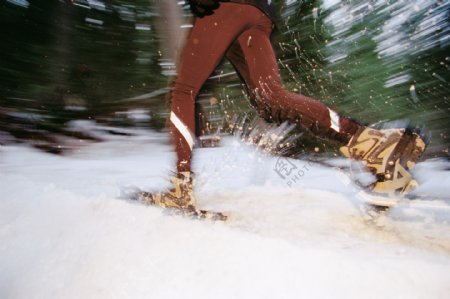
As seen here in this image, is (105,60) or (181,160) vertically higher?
(105,60)

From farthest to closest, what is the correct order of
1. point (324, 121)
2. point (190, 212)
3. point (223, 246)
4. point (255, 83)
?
point (255, 83) → point (324, 121) → point (190, 212) → point (223, 246)

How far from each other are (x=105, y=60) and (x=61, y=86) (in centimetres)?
42

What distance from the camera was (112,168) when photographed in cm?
220

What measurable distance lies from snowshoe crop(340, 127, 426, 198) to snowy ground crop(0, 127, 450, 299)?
0.39ft

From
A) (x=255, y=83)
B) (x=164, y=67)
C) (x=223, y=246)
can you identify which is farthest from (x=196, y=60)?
(x=164, y=67)

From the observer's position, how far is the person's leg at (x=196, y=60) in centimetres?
136

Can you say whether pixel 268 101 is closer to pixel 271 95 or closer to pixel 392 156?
pixel 271 95

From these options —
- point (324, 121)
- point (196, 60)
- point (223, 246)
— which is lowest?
point (223, 246)

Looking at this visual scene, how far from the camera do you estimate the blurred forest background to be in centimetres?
212

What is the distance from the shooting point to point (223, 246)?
91 centimetres

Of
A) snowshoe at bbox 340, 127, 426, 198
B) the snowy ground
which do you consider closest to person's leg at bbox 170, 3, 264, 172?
the snowy ground

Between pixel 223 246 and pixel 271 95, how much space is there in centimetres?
74

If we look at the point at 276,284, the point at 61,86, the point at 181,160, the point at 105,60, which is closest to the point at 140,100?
Result: the point at 105,60

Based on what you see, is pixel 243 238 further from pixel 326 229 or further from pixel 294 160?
pixel 294 160
